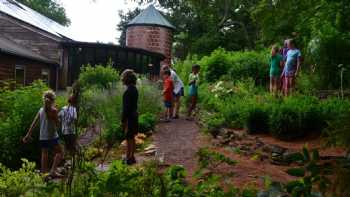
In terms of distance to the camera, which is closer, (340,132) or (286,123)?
(340,132)

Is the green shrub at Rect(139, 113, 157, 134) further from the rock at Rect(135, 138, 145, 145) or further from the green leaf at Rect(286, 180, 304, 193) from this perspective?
the green leaf at Rect(286, 180, 304, 193)

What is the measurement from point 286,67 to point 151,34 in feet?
93.8

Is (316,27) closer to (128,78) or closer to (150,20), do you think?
(128,78)

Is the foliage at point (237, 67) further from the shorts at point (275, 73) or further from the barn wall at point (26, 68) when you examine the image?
the barn wall at point (26, 68)

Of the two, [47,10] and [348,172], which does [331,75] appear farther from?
[47,10]

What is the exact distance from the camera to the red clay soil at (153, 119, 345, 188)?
7281 mm

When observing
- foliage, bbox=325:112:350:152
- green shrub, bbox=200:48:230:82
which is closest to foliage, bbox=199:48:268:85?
green shrub, bbox=200:48:230:82

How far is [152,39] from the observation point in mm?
40625

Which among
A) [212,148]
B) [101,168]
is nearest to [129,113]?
[212,148]

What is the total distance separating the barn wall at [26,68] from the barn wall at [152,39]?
1029 centimetres

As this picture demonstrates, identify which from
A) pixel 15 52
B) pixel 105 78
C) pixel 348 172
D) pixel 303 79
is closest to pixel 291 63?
pixel 303 79

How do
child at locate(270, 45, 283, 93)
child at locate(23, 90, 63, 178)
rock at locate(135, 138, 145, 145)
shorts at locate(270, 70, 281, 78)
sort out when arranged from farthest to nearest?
shorts at locate(270, 70, 281, 78) → child at locate(270, 45, 283, 93) → rock at locate(135, 138, 145, 145) → child at locate(23, 90, 63, 178)

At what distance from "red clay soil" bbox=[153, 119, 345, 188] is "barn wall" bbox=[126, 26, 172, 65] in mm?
26952

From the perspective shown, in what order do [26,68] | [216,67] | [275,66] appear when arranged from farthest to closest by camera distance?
[26,68]
[216,67]
[275,66]
